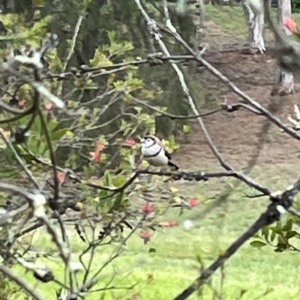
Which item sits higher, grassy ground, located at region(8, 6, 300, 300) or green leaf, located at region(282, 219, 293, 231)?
green leaf, located at region(282, 219, 293, 231)

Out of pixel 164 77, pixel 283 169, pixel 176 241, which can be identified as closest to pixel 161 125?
pixel 164 77

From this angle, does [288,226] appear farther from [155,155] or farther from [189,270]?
[189,270]

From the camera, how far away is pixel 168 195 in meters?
3.37

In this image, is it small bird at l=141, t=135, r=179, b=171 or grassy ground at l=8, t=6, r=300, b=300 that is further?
grassy ground at l=8, t=6, r=300, b=300

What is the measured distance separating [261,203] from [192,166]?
2826 millimetres

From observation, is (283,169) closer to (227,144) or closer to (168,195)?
(227,144)

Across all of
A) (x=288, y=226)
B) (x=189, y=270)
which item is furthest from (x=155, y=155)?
(x=288, y=226)

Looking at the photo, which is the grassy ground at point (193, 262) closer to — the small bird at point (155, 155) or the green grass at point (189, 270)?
the green grass at point (189, 270)

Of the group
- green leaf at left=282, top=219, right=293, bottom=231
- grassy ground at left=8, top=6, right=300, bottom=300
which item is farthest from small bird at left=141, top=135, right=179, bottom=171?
green leaf at left=282, top=219, right=293, bottom=231

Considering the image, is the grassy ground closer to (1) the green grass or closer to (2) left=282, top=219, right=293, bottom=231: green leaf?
(1) the green grass

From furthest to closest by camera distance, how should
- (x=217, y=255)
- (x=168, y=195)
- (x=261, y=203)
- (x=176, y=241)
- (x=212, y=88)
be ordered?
1. (x=212, y=88)
2. (x=261, y=203)
3. (x=176, y=241)
4. (x=168, y=195)
5. (x=217, y=255)

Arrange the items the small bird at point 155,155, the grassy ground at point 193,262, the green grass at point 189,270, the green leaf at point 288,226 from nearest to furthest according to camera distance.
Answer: the green leaf at point 288,226, the small bird at point 155,155, the grassy ground at point 193,262, the green grass at point 189,270

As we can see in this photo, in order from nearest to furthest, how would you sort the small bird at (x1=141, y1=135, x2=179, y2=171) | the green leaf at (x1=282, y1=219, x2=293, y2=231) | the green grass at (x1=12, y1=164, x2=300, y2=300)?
the green leaf at (x1=282, y1=219, x2=293, y2=231)
the small bird at (x1=141, y1=135, x2=179, y2=171)
the green grass at (x1=12, y1=164, x2=300, y2=300)

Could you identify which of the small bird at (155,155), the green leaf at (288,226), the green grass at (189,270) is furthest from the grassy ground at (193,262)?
the green leaf at (288,226)
